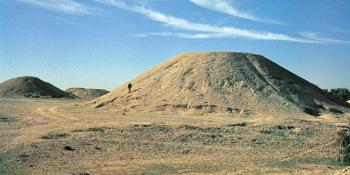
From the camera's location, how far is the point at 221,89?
169 feet

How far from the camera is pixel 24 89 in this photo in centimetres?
10888

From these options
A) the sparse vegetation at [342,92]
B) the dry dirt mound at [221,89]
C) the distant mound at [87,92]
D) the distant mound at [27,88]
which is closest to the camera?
the dry dirt mound at [221,89]

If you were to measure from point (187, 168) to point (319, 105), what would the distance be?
35.5 meters

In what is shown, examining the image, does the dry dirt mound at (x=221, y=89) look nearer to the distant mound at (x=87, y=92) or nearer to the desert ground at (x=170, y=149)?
the desert ground at (x=170, y=149)

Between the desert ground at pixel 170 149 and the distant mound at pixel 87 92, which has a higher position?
the distant mound at pixel 87 92

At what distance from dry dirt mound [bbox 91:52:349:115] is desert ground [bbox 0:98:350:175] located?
16.1 m

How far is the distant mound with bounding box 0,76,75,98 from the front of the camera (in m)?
106

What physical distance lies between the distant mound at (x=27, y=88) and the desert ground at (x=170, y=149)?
76.9m

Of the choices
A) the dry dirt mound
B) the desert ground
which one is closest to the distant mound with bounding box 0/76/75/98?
the dry dirt mound

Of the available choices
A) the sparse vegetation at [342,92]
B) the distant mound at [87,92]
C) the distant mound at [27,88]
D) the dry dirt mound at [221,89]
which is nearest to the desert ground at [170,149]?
the dry dirt mound at [221,89]

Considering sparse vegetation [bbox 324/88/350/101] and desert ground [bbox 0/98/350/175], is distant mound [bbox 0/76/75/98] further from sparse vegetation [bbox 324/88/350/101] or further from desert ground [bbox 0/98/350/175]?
desert ground [bbox 0/98/350/175]

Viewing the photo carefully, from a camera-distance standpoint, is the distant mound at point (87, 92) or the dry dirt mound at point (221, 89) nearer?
the dry dirt mound at point (221, 89)

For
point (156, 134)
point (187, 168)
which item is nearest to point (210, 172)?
point (187, 168)

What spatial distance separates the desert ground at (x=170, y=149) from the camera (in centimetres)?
1727
